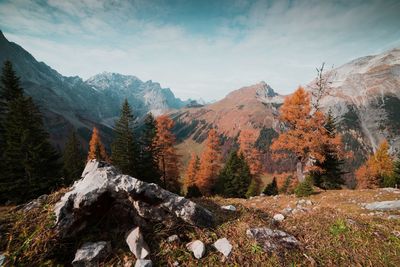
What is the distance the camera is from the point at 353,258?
4883 mm

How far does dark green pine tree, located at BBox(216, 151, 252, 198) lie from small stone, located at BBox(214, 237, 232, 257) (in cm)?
3525

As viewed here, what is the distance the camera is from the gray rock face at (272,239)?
520 centimetres

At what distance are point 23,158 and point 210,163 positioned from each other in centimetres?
3021

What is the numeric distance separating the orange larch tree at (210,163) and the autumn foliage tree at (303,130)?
2052 centimetres

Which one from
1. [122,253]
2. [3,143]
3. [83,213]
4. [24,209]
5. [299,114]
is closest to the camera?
[122,253]

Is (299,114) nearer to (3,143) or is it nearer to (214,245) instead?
(214,245)

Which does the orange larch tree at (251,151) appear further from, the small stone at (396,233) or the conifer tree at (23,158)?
the small stone at (396,233)

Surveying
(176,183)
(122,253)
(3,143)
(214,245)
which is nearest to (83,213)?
(122,253)

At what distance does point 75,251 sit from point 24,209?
2.50 m

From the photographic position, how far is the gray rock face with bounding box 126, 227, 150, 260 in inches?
187

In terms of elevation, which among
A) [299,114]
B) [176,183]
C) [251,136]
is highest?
[299,114]

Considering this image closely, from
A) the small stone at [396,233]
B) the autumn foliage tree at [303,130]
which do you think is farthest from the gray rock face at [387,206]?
the autumn foliage tree at [303,130]

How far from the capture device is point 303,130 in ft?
75.7

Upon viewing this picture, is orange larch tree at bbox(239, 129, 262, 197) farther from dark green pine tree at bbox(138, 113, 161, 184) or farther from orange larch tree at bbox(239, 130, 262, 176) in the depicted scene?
dark green pine tree at bbox(138, 113, 161, 184)
